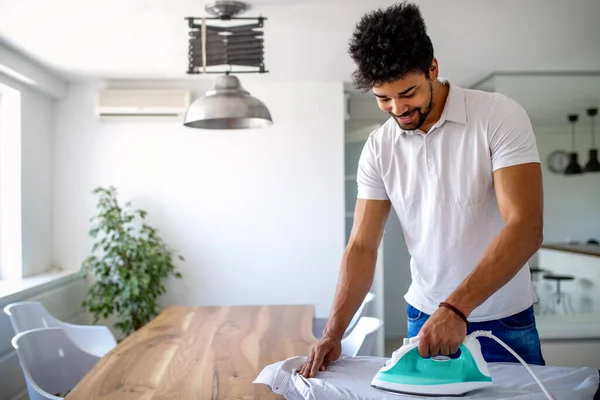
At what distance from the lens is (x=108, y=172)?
202 inches

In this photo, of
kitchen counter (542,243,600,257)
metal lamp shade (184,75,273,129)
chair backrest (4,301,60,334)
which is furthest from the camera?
kitchen counter (542,243,600,257)

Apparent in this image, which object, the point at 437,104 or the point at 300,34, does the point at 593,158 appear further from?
the point at 437,104

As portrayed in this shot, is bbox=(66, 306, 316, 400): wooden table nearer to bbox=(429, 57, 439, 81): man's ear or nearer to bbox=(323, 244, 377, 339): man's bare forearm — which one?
bbox=(323, 244, 377, 339): man's bare forearm

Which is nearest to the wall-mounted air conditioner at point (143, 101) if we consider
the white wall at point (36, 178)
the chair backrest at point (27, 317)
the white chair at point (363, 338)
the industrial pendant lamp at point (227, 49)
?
the white wall at point (36, 178)

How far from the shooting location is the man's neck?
1705 mm

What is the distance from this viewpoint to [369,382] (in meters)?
1.46

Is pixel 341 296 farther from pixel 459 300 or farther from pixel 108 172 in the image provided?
pixel 108 172

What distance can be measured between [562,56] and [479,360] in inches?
147

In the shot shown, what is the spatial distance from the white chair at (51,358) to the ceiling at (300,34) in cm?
169

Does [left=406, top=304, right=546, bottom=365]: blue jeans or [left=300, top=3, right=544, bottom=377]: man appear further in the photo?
[left=406, top=304, right=546, bottom=365]: blue jeans

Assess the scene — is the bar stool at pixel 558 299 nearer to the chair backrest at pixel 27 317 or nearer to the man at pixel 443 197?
the man at pixel 443 197

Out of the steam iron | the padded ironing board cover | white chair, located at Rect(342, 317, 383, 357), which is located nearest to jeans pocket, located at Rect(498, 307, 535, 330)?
the padded ironing board cover

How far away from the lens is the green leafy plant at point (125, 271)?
15.2 feet

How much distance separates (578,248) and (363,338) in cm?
237
